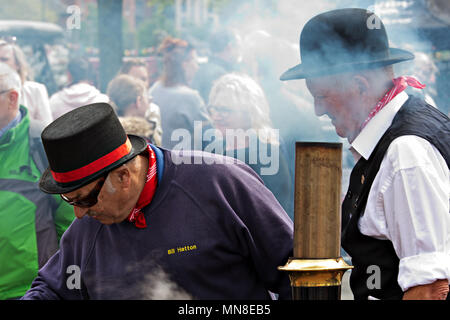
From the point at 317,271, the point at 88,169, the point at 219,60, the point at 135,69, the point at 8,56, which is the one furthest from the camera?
the point at 219,60

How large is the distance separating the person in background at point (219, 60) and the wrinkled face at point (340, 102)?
4.18m

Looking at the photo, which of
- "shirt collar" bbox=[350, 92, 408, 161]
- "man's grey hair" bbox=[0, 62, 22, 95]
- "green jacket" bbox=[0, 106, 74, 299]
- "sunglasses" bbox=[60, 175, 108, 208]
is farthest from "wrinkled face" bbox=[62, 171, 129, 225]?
"man's grey hair" bbox=[0, 62, 22, 95]

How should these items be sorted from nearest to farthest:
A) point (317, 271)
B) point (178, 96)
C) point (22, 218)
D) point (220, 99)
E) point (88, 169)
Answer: point (317, 271) → point (88, 169) → point (22, 218) → point (220, 99) → point (178, 96)

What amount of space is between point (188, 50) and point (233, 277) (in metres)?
4.49

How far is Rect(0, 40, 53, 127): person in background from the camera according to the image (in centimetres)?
474

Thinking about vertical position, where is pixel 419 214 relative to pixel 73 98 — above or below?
below

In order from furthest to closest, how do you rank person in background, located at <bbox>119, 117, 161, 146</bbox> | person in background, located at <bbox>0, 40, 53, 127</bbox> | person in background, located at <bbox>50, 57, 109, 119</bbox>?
1. person in background, located at <bbox>50, 57, 109, 119</bbox>
2. person in background, located at <bbox>0, 40, 53, 127</bbox>
3. person in background, located at <bbox>119, 117, 161, 146</bbox>

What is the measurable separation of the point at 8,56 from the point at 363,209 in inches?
152

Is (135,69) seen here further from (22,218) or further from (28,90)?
(22,218)

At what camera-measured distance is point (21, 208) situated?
13.0 feet

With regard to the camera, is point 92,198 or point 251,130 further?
point 251,130

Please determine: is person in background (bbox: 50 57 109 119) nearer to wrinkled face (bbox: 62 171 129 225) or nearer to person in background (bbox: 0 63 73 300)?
person in background (bbox: 0 63 73 300)

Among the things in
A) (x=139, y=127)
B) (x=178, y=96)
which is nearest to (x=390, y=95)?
(x=139, y=127)

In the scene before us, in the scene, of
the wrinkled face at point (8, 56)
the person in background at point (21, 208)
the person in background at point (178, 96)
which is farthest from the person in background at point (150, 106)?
the wrinkled face at point (8, 56)
